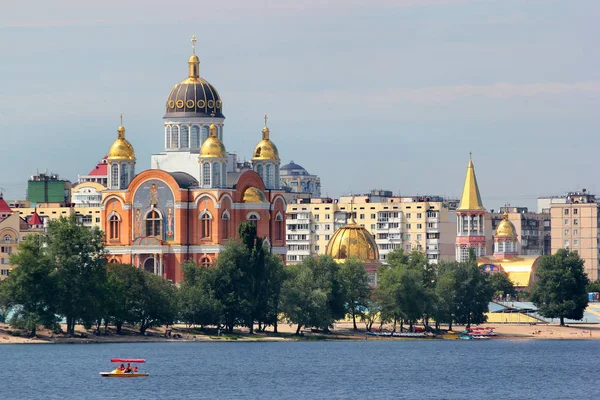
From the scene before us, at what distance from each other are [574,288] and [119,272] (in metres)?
42.6

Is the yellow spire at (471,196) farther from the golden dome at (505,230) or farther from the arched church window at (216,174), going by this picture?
the arched church window at (216,174)

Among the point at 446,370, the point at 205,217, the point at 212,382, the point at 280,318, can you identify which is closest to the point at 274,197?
the point at 205,217

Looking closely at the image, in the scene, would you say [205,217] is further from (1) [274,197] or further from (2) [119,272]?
(2) [119,272]

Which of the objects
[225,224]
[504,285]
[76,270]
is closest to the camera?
[76,270]

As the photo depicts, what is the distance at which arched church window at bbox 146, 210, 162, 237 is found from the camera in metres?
142

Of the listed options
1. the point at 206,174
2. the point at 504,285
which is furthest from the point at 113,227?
the point at 504,285

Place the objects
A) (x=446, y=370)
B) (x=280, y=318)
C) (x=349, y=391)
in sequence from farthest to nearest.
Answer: (x=280, y=318) < (x=446, y=370) < (x=349, y=391)

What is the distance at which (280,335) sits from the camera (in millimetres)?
122875

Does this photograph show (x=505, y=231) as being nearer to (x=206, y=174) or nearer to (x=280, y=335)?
(x=206, y=174)

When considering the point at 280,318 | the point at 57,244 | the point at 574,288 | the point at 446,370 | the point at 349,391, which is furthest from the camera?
the point at 574,288

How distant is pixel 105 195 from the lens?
474ft

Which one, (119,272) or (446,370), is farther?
(119,272)

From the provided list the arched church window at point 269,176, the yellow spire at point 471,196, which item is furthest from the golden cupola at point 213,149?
the yellow spire at point 471,196

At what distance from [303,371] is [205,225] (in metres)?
47.0
